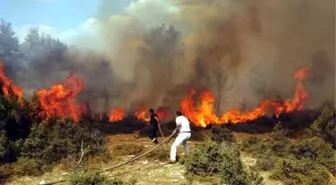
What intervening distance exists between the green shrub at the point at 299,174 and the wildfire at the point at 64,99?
18600 millimetres

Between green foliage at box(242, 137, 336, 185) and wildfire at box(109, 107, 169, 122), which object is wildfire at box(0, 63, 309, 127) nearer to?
wildfire at box(109, 107, 169, 122)

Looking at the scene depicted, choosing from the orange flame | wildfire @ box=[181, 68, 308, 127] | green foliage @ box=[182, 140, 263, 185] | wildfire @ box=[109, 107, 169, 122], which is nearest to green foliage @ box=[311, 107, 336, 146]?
green foliage @ box=[182, 140, 263, 185]

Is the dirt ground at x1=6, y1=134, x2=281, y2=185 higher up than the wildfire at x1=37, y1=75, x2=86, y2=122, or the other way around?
the wildfire at x1=37, y1=75, x2=86, y2=122

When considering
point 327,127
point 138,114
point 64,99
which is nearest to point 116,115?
point 138,114

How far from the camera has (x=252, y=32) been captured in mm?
44312

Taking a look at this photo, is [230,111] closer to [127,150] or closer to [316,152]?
[316,152]

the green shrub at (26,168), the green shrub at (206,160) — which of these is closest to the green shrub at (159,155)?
the green shrub at (206,160)

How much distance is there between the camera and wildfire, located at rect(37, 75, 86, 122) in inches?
1251

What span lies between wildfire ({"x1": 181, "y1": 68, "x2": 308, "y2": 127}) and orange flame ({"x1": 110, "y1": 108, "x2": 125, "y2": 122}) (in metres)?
5.99

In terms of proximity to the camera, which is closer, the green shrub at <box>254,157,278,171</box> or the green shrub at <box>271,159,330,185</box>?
the green shrub at <box>271,159,330,185</box>

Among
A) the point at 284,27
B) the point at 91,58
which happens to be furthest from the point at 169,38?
the point at 284,27

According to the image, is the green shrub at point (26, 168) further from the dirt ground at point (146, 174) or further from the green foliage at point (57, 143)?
the green foliage at point (57, 143)

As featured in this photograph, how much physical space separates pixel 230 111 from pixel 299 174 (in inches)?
974

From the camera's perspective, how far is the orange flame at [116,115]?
37.8m
